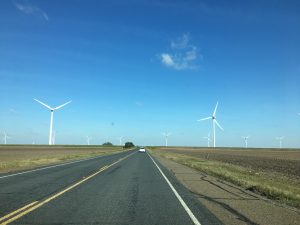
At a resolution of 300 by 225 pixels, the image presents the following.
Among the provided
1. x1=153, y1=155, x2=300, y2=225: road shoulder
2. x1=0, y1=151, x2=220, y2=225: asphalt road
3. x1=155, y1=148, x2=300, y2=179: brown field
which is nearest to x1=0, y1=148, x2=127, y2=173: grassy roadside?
x1=0, y1=151, x2=220, y2=225: asphalt road

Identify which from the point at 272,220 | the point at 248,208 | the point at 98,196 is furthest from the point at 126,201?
the point at 272,220

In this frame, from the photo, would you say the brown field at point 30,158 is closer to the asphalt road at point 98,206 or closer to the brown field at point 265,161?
the asphalt road at point 98,206

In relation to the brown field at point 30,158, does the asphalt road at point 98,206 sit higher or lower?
lower

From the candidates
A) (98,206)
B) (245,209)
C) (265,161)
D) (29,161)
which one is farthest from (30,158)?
(245,209)

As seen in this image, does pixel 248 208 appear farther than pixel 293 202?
No

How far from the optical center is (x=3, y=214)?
1052 centimetres

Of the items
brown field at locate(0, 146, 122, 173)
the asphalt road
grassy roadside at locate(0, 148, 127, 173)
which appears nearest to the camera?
the asphalt road

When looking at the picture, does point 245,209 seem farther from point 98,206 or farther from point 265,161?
point 265,161

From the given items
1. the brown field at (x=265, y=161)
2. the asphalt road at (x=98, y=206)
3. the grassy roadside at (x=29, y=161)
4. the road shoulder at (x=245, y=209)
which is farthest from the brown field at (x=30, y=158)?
the brown field at (x=265, y=161)

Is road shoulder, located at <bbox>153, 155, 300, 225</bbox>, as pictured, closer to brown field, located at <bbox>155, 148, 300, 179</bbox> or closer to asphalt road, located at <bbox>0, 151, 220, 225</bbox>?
asphalt road, located at <bbox>0, 151, 220, 225</bbox>

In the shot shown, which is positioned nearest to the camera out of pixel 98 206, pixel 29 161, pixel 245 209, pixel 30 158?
pixel 98 206

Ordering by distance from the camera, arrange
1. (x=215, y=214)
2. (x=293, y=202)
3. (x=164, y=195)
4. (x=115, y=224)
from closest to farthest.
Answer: (x=115, y=224) → (x=215, y=214) → (x=293, y=202) → (x=164, y=195)

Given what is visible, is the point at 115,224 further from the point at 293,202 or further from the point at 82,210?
the point at 293,202

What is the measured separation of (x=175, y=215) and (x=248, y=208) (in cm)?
300
